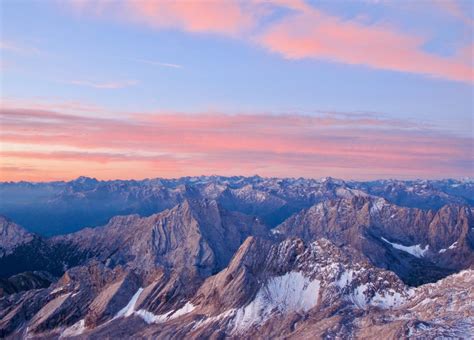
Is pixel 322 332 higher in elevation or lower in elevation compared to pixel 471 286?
lower

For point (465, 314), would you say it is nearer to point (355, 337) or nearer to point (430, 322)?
point (430, 322)

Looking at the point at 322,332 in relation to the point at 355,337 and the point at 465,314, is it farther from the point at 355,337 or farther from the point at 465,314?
the point at 465,314

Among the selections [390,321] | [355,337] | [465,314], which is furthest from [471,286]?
[355,337]

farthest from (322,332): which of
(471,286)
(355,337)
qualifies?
(471,286)

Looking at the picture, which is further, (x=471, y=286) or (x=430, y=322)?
(x=471, y=286)

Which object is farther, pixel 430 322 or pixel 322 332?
pixel 322 332

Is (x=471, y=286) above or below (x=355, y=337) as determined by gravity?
above

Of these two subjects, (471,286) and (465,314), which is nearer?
(465,314)

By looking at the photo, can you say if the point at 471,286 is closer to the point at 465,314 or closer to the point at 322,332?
the point at 465,314
